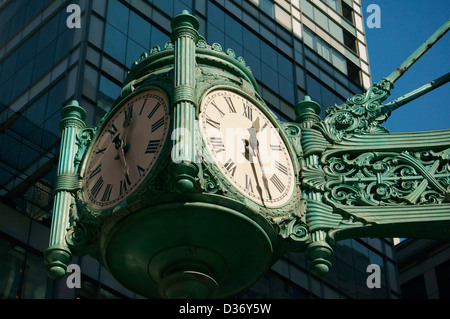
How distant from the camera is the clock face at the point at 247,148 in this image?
34.5 feet

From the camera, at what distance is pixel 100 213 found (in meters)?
10.5

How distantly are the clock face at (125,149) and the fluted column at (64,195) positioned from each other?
234mm

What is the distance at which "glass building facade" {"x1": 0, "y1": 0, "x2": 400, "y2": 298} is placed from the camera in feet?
78.1

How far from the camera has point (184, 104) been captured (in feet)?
34.6

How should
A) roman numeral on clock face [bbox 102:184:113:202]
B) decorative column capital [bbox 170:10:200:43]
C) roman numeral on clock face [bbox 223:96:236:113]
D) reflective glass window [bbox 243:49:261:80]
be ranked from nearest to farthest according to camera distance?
roman numeral on clock face [bbox 102:184:113:202] < roman numeral on clock face [bbox 223:96:236:113] < decorative column capital [bbox 170:10:200:43] < reflective glass window [bbox 243:49:261:80]

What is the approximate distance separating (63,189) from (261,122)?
2.68m

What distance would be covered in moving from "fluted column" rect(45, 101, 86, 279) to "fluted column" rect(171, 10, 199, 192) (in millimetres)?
1779

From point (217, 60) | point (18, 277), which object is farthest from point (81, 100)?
point (217, 60)

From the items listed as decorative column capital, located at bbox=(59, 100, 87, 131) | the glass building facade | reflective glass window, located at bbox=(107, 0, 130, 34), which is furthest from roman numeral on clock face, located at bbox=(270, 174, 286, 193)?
reflective glass window, located at bbox=(107, 0, 130, 34)

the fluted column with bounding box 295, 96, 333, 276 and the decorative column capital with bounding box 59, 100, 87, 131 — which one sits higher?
the decorative column capital with bounding box 59, 100, 87, 131

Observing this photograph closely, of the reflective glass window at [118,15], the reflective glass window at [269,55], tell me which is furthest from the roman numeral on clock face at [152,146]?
the reflective glass window at [269,55]

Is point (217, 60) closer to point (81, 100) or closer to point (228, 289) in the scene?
point (228, 289)

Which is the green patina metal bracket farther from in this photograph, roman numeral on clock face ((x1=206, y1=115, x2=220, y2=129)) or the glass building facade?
the glass building facade

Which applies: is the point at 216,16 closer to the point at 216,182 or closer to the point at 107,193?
the point at 107,193
